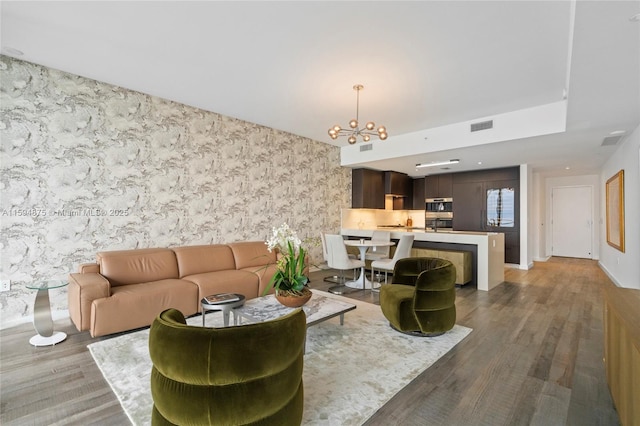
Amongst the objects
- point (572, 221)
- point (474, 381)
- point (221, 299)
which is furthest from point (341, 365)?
point (572, 221)

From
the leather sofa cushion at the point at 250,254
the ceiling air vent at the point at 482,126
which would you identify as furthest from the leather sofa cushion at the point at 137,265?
the ceiling air vent at the point at 482,126

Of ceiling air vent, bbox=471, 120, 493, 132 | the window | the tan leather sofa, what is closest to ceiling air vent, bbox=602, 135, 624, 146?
ceiling air vent, bbox=471, 120, 493, 132

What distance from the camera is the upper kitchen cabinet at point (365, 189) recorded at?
755 centimetres

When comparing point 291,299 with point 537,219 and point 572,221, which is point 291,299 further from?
point 572,221

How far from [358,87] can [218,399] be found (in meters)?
3.68

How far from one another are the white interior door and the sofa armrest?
11594mm

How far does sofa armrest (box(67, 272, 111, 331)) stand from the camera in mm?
2893

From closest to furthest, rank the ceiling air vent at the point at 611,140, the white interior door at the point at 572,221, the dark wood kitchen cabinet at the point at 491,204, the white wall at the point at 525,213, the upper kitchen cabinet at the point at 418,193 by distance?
1. the ceiling air vent at the point at 611,140
2. the white wall at the point at 525,213
3. the dark wood kitchen cabinet at the point at 491,204
4. the white interior door at the point at 572,221
5. the upper kitchen cabinet at the point at 418,193

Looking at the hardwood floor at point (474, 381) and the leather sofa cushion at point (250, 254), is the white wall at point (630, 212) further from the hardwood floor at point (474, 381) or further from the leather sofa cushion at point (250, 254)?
the leather sofa cushion at point (250, 254)

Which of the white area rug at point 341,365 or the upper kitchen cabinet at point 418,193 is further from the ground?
the upper kitchen cabinet at point 418,193

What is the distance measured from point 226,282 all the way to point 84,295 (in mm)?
1437

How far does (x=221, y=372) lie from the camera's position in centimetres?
130

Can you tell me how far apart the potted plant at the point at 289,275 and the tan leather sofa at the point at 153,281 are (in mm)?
1265

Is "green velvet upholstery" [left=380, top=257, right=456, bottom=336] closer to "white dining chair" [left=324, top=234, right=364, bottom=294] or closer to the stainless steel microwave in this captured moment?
"white dining chair" [left=324, top=234, right=364, bottom=294]
